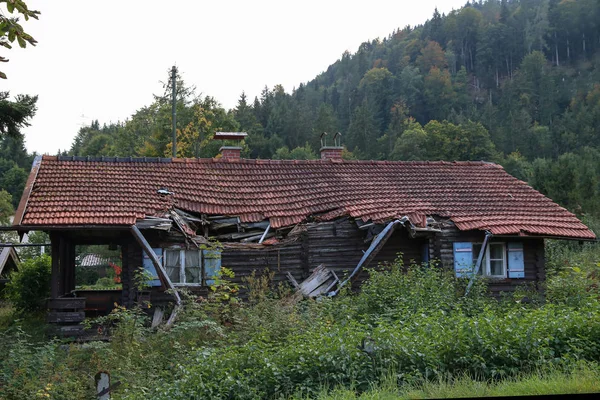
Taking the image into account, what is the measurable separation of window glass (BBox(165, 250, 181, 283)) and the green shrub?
15.9 ft

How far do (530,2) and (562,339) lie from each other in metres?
174

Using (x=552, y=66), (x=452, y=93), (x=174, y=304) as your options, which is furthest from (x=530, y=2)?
(x=174, y=304)

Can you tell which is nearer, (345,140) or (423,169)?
(423,169)

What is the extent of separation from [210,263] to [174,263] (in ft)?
3.42

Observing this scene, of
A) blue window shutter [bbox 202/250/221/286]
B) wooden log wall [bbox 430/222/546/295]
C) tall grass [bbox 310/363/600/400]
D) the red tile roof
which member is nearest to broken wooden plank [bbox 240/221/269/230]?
the red tile roof

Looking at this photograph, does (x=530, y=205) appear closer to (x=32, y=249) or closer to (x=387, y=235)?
(x=387, y=235)

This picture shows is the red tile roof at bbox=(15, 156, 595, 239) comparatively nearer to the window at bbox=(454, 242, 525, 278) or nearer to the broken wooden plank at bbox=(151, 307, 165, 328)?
the window at bbox=(454, 242, 525, 278)

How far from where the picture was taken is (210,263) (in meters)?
17.8

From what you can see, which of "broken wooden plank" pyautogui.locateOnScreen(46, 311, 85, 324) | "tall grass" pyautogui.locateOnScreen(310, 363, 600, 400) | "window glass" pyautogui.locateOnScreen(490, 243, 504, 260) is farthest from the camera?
"window glass" pyautogui.locateOnScreen(490, 243, 504, 260)

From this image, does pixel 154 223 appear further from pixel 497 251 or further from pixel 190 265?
pixel 497 251

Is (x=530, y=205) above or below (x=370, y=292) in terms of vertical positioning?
above

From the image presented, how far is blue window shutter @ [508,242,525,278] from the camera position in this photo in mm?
18953

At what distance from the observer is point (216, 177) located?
69.5 ft

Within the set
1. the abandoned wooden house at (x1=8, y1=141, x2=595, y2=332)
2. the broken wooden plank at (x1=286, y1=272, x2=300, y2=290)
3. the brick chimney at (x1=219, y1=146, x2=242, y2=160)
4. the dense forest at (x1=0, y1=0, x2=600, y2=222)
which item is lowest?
the broken wooden plank at (x1=286, y1=272, x2=300, y2=290)
